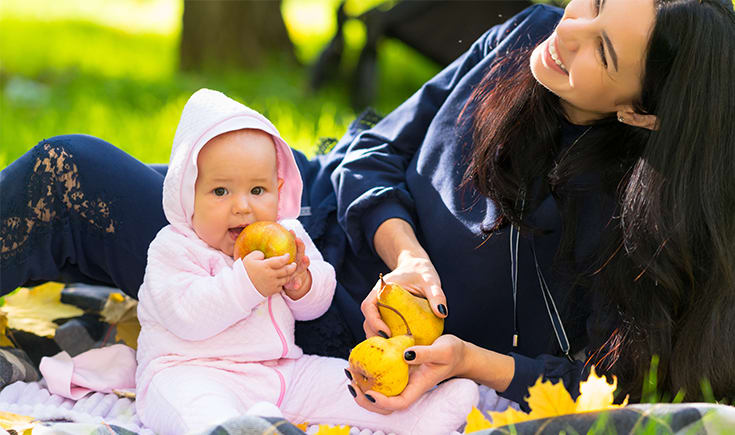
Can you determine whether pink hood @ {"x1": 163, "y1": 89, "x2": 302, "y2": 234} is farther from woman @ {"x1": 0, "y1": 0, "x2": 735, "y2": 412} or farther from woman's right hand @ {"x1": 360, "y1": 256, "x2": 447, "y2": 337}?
woman's right hand @ {"x1": 360, "y1": 256, "x2": 447, "y2": 337}

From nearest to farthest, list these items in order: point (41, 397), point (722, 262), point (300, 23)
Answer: point (722, 262) < point (41, 397) < point (300, 23)

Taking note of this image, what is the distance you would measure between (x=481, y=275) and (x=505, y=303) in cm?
12

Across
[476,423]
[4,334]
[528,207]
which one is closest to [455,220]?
[528,207]

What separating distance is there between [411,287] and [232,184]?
0.56 meters

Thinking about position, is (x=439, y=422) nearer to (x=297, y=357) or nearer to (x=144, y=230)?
(x=297, y=357)

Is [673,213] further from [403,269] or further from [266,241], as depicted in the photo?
[266,241]

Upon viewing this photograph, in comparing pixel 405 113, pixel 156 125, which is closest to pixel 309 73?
pixel 156 125

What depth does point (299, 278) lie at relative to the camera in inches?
96.7

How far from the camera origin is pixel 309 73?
7.45 m

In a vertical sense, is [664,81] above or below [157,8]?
above

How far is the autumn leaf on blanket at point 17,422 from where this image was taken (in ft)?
6.87

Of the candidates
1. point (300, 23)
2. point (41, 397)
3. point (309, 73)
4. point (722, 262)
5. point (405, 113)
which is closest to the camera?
point (722, 262)

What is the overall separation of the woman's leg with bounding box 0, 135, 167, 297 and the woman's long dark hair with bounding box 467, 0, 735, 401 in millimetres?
1116

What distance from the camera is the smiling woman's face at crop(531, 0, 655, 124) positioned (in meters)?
2.19
